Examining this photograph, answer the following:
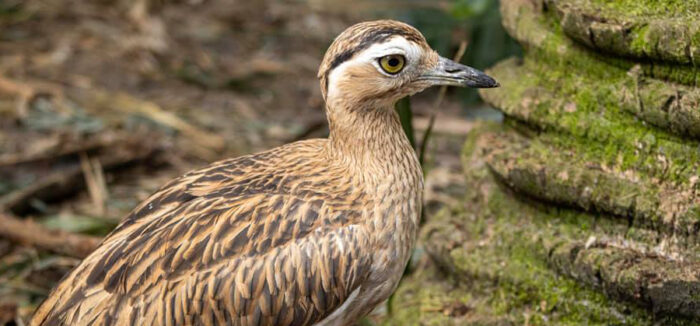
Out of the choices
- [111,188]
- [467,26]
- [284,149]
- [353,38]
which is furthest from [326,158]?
[467,26]

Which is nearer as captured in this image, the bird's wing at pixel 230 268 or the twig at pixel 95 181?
the bird's wing at pixel 230 268

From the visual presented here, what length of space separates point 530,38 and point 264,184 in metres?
1.44

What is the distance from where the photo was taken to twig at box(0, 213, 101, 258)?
555 cm

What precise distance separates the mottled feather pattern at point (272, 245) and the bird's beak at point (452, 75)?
0.15 m

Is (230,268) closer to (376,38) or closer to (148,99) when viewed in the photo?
(376,38)

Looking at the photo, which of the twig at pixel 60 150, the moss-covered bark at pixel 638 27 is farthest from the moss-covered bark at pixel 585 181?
the twig at pixel 60 150

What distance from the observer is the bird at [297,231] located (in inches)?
155

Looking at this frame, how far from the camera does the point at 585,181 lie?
13.0 feet

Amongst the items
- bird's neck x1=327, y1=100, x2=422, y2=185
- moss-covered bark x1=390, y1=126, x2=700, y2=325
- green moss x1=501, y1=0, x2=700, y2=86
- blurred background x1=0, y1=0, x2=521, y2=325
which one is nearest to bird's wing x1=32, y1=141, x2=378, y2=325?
bird's neck x1=327, y1=100, x2=422, y2=185

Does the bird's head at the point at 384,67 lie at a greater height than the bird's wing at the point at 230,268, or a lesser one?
greater

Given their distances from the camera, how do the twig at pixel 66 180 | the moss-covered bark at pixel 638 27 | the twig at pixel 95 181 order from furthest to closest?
the twig at pixel 95 181, the twig at pixel 66 180, the moss-covered bark at pixel 638 27

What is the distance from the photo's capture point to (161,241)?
4.00 metres

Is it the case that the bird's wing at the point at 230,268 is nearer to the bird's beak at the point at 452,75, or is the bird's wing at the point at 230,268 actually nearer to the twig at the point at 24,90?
the bird's beak at the point at 452,75

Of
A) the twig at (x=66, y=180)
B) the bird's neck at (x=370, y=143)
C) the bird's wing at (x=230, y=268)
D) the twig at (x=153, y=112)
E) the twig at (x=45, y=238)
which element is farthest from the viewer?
the twig at (x=153, y=112)
